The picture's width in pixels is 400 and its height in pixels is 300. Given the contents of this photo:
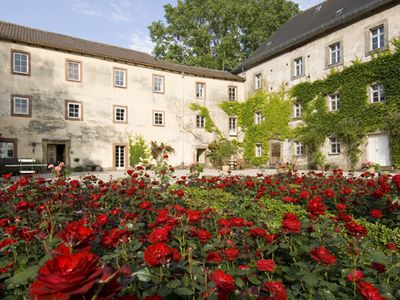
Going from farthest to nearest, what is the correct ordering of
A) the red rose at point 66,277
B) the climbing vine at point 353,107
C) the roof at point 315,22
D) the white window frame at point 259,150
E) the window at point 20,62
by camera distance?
the white window frame at point 259,150, the window at point 20,62, the roof at point 315,22, the climbing vine at point 353,107, the red rose at point 66,277

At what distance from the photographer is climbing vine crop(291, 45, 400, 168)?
15.7m

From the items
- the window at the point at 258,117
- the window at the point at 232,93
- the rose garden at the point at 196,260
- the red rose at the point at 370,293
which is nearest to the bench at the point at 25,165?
the rose garden at the point at 196,260

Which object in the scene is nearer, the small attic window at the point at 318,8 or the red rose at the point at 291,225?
the red rose at the point at 291,225

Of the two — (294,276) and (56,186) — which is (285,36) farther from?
(294,276)

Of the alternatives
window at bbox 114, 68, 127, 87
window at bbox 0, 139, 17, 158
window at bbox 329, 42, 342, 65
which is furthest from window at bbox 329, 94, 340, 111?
window at bbox 0, 139, 17, 158

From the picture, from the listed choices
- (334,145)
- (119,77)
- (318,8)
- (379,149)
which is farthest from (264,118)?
(119,77)

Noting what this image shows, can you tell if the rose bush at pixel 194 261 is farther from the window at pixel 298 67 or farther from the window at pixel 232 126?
the window at pixel 232 126

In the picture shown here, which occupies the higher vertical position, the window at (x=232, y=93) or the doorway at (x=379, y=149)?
the window at (x=232, y=93)

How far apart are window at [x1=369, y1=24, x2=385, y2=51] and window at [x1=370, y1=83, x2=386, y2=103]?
2.23 m

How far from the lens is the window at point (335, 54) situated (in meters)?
18.8

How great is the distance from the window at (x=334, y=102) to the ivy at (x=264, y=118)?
3.32 meters

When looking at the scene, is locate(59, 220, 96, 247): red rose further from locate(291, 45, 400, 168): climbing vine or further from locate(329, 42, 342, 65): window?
locate(329, 42, 342, 65): window

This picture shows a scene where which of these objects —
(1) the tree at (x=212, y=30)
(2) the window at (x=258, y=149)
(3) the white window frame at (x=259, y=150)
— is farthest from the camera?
(1) the tree at (x=212, y=30)

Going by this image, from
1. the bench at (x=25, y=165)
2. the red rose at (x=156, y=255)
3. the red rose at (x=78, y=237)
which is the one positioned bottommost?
the bench at (x=25, y=165)
